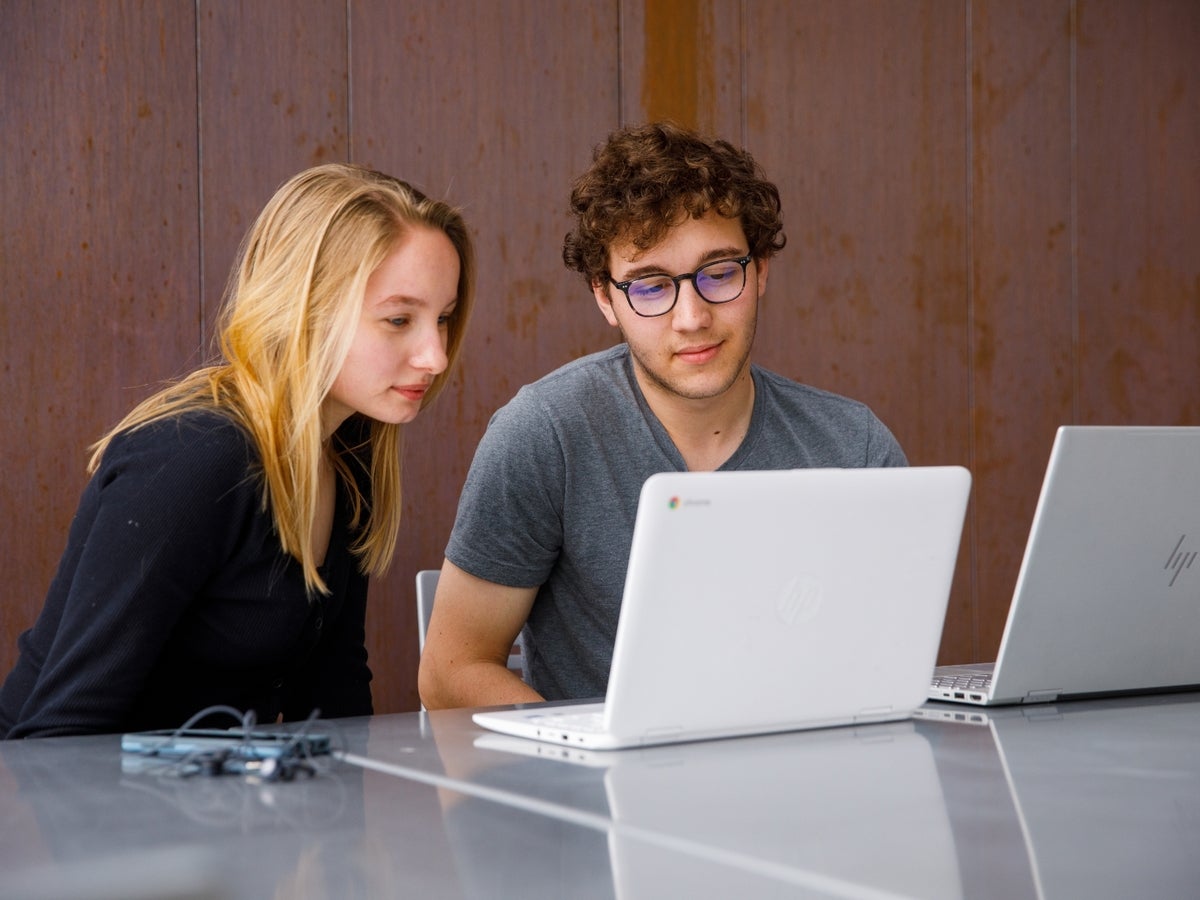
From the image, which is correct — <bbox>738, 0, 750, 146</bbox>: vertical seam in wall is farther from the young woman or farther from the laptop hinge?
the laptop hinge

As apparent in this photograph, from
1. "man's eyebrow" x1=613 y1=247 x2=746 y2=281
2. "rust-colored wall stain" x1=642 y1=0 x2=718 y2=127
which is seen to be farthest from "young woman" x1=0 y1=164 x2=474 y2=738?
"rust-colored wall stain" x1=642 y1=0 x2=718 y2=127

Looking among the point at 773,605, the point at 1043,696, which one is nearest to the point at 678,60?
the point at 1043,696

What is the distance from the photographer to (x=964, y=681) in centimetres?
161

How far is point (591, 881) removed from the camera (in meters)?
0.78

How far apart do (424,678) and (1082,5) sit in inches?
131

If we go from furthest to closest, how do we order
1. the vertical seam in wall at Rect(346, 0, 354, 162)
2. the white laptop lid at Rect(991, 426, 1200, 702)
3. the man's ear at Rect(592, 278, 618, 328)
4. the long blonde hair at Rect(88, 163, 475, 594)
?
the vertical seam in wall at Rect(346, 0, 354, 162)
the man's ear at Rect(592, 278, 618, 328)
the long blonde hair at Rect(88, 163, 475, 594)
the white laptop lid at Rect(991, 426, 1200, 702)

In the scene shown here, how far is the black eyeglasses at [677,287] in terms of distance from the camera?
2.05m

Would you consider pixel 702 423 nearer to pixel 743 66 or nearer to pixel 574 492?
pixel 574 492

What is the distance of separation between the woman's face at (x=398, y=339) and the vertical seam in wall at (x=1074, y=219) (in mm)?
2880

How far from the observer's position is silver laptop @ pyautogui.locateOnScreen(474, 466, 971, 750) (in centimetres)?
117

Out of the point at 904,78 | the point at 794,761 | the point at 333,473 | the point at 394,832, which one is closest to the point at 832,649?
the point at 794,761

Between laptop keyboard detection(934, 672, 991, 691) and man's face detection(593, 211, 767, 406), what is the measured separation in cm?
58

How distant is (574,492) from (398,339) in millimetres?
415

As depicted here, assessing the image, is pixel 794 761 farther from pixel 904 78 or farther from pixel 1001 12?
pixel 1001 12
